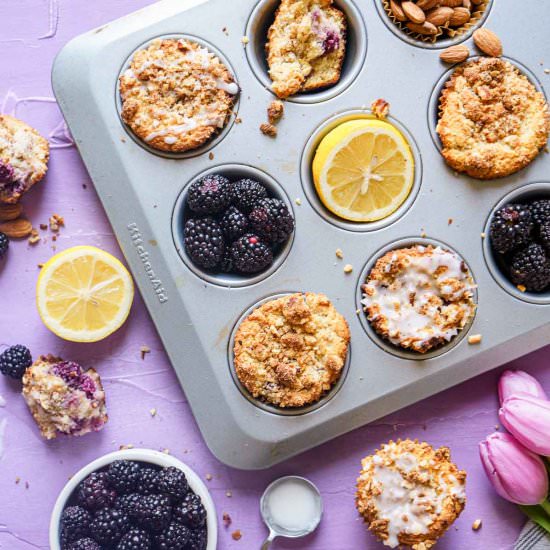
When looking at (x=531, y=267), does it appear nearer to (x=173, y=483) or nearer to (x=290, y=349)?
(x=290, y=349)

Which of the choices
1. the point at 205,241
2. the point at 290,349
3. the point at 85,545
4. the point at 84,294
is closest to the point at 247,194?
the point at 205,241

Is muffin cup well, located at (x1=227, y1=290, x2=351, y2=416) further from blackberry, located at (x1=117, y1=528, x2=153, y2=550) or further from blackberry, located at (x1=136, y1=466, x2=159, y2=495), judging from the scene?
blackberry, located at (x1=117, y1=528, x2=153, y2=550)

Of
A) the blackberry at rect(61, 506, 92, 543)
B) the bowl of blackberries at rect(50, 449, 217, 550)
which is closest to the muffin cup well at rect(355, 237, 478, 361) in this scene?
the bowl of blackberries at rect(50, 449, 217, 550)

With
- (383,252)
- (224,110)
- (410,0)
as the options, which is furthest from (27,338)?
(410,0)

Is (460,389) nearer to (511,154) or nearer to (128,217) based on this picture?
(511,154)

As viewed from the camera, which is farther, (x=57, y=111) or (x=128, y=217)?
(x=57, y=111)

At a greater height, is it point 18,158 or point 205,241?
point 205,241
